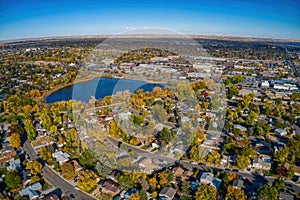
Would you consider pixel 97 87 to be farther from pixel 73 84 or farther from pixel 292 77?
pixel 292 77

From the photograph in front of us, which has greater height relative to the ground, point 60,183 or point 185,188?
point 185,188

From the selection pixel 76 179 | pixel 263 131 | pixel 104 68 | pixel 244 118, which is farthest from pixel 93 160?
pixel 104 68

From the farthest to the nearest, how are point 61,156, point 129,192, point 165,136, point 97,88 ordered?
1. point 97,88
2. point 165,136
3. point 61,156
4. point 129,192

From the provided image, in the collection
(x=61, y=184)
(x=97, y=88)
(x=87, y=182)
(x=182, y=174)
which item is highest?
(x=97, y=88)

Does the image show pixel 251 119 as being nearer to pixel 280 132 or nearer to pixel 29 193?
pixel 280 132

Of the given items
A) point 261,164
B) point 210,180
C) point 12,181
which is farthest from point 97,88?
point 261,164

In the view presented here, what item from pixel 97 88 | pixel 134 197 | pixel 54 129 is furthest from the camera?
pixel 97 88
